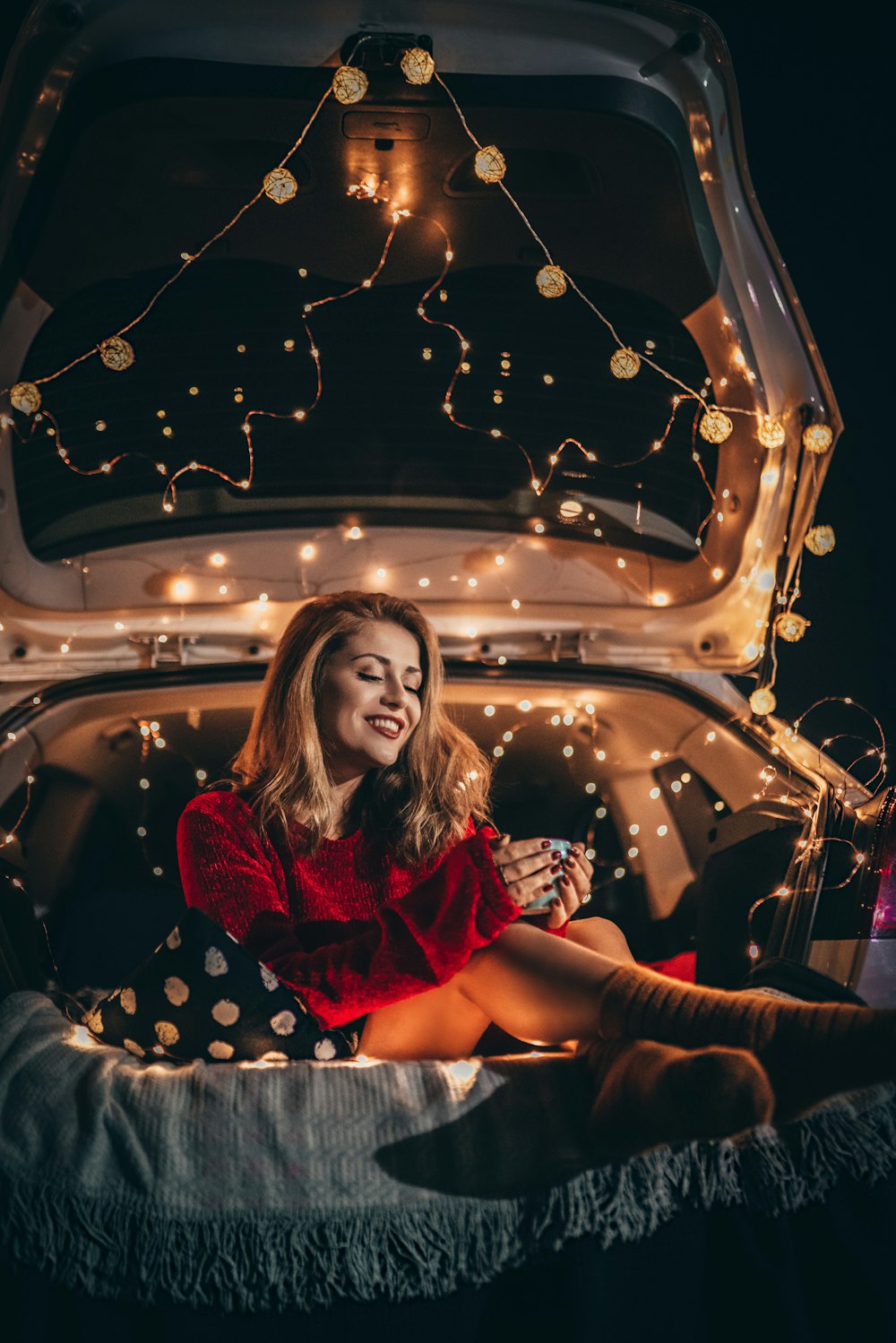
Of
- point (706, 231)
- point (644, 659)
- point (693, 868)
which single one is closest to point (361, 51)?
point (706, 231)

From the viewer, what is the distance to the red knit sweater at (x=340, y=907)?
3.99 ft

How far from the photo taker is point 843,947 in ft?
4.18

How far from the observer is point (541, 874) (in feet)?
4.28

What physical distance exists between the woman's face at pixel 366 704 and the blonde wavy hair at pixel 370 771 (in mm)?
19

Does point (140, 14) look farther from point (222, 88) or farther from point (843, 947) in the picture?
point (843, 947)

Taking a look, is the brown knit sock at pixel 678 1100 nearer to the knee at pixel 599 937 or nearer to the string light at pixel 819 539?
the knee at pixel 599 937

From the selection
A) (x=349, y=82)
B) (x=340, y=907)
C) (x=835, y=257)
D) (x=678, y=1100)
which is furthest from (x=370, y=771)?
(x=835, y=257)

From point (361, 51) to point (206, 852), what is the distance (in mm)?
1110

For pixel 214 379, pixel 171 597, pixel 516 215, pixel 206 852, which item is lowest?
pixel 206 852

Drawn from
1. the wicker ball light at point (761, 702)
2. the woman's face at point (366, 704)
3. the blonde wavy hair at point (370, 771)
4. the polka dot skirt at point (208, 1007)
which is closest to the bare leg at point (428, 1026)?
the polka dot skirt at point (208, 1007)

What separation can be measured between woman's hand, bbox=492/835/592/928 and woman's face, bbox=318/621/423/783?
14.8 inches

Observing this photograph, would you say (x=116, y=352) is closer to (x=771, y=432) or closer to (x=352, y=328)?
(x=352, y=328)

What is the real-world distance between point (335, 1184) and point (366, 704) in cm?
84

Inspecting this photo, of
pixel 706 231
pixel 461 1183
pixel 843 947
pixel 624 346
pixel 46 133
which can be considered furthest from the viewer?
pixel 624 346
